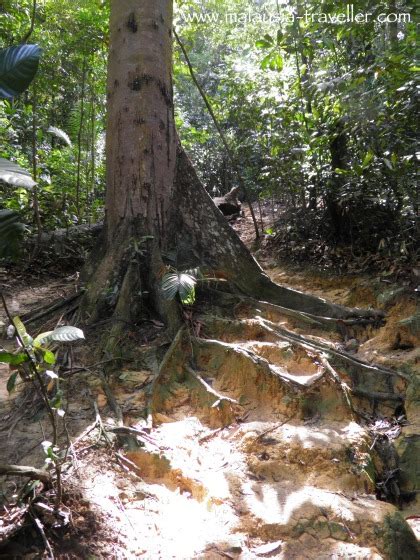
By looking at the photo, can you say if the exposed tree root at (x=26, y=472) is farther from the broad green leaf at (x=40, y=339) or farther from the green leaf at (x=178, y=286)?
the green leaf at (x=178, y=286)

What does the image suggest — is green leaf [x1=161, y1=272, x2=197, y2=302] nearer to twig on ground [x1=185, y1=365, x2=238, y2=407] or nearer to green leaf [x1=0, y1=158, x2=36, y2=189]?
twig on ground [x1=185, y1=365, x2=238, y2=407]

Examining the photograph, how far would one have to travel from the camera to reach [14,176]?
129cm

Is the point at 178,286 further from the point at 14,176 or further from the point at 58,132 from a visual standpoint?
the point at 14,176

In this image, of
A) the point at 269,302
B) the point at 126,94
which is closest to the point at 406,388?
the point at 269,302

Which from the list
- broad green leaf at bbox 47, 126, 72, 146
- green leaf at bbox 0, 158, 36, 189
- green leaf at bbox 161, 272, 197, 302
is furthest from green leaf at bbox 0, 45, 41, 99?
broad green leaf at bbox 47, 126, 72, 146

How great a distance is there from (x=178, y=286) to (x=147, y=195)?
3.42ft

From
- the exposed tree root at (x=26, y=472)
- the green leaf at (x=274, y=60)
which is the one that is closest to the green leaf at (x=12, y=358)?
the exposed tree root at (x=26, y=472)

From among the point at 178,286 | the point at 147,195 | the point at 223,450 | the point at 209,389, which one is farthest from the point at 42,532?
the point at 147,195

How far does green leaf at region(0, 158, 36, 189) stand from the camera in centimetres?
127

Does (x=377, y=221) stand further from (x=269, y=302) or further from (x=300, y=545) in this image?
(x=300, y=545)

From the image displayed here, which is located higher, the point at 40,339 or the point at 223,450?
the point at 40,339

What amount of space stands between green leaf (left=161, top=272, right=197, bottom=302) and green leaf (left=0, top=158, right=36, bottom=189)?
2.04 meters

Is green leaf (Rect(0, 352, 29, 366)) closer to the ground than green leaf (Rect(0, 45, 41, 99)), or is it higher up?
closer to the ground

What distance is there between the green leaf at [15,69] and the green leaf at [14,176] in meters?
0.31
